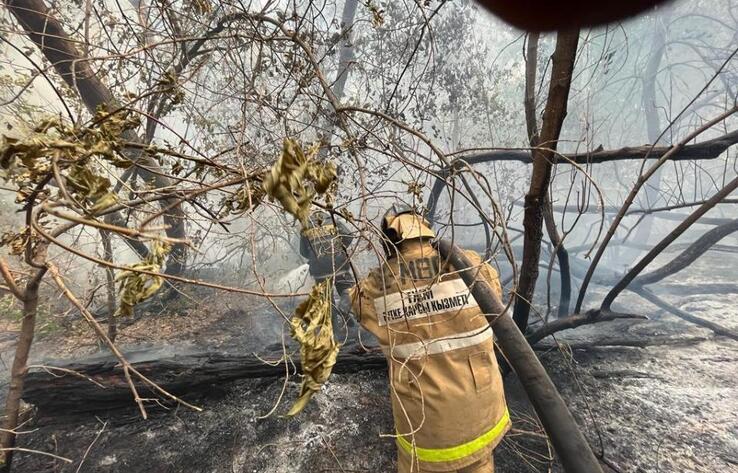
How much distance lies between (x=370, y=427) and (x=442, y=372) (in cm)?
83

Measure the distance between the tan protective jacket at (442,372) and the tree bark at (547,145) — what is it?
307 mm

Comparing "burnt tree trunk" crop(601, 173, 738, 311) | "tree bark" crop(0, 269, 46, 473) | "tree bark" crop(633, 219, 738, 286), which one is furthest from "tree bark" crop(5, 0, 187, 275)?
"tree bark" crop(633, 219, 738, 286)

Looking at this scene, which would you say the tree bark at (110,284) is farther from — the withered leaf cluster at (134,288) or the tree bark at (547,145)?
the tree bark at (547,145)

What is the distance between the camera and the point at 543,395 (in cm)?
131

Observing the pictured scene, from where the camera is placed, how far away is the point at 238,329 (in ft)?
13.9

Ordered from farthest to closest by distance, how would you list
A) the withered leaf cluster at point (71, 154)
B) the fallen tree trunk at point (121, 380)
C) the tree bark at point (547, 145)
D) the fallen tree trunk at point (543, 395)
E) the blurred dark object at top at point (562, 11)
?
the fallen tree trunk at point (121, 380), the tree bark at point (547, 145), the blurred dark object at top at point (562, 11), the fallen tree trunk at point (543, 395), the withered leaf cluster at point (71, 154)

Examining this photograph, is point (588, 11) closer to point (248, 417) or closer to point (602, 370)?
point (602, 370)

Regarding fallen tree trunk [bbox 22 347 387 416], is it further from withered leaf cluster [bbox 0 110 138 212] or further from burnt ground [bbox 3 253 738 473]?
→ withered leaf cluster [bbox 0 110 138 212]

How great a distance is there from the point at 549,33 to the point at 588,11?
22 cm

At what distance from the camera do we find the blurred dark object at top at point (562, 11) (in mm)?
1266

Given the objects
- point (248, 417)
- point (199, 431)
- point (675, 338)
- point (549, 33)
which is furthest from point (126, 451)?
point (675, 338)

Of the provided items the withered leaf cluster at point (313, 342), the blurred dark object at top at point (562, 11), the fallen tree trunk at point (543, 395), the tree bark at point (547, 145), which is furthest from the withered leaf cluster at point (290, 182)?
the blurred dark object at top at point (562, 11)

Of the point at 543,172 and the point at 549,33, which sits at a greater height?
the point at 549,33

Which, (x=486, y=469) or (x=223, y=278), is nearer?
(x=486, y=469)
